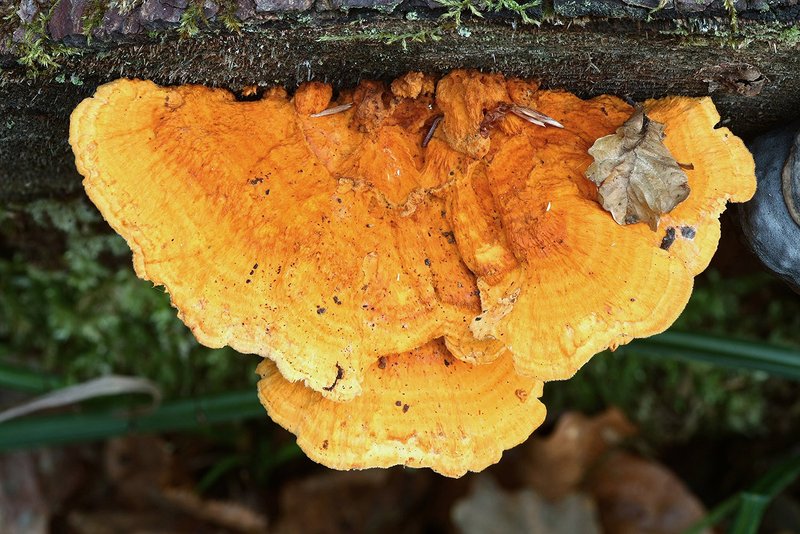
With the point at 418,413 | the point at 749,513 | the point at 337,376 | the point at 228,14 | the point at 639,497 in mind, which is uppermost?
the point at 228,14

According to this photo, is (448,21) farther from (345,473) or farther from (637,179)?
(345,473)

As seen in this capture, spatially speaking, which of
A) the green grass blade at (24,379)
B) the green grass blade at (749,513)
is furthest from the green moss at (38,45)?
the green grass blade at (749,513)

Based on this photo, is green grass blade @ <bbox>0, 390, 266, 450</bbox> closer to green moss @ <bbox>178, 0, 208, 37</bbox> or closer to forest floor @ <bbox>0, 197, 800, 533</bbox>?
forest floor @ <bbox>0, 197, 800, 533</bbox>

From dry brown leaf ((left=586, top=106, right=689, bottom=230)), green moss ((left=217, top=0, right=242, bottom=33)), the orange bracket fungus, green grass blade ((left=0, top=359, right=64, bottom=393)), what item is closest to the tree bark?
green moss ((left=217, top=0, right=242, bottom=33))

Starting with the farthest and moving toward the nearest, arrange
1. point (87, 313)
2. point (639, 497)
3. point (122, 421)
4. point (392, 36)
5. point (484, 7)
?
point (639, 497) → point (87, 313) → point (122, 421) → point (392, 36) → point (484, 7)

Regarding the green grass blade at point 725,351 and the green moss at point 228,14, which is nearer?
the green moss at point 228,14

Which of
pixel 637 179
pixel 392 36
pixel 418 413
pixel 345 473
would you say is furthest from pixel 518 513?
pixel 392 36

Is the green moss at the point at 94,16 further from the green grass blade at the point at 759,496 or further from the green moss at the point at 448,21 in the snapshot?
the green grass blade at the point at 759,496
